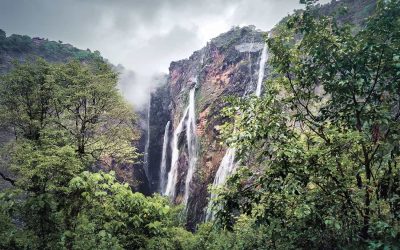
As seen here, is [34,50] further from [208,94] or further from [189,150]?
[189,150]

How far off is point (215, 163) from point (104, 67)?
50.1 feet

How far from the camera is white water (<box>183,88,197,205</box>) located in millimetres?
31247

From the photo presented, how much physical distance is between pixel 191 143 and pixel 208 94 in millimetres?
6452

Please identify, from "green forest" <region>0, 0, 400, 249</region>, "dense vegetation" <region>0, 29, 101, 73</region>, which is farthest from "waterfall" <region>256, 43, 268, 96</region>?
"dense vegetation" <region>0, 29, 101, 73</region>

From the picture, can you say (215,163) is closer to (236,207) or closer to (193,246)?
(193,246)

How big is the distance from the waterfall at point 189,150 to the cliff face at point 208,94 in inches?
20.3

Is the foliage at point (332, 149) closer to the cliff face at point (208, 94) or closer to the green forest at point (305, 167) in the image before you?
the green forest at point (305, 167)

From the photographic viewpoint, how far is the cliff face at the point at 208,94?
29.6m

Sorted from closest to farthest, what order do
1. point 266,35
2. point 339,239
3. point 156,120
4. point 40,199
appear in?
point 339,239 → point 266,35 → point 40,199 → point 156,120

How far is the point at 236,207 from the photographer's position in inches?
212

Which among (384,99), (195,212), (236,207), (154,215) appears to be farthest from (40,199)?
(195,212)

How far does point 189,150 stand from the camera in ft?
111

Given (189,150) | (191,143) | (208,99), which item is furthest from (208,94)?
(189,150)

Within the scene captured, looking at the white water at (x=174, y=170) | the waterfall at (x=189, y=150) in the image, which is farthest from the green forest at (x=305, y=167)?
the white water at (x=174, y=170)
